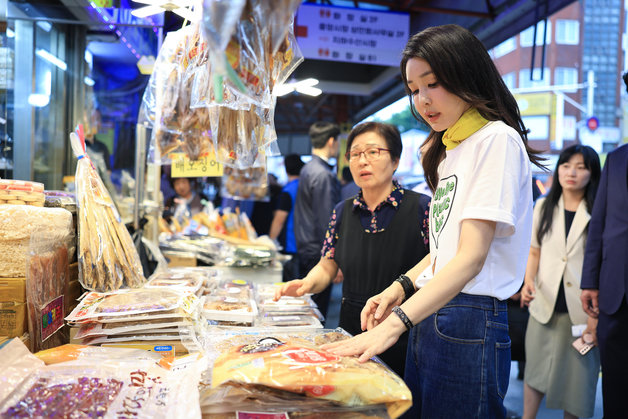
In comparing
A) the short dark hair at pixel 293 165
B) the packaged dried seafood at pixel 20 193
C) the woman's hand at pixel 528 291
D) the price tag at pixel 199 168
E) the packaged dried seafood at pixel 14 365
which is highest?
the short dark hair at pixel 293 165

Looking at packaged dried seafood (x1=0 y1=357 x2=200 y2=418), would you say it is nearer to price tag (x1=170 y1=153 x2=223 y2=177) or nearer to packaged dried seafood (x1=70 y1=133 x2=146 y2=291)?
packaged dried seafood (x1=70 y1=133 x2=146 y2=291)

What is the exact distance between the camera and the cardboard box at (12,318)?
118 cm

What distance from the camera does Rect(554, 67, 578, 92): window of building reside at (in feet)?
16.6

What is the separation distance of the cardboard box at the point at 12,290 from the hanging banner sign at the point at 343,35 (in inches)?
195

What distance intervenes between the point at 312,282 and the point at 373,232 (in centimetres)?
39

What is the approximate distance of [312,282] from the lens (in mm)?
1900

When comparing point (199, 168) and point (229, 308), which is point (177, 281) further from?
point (199, 168)

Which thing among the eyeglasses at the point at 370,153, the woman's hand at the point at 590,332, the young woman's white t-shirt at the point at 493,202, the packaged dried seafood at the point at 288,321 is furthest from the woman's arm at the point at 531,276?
the young woman's white t-shirt at the point at 493,202

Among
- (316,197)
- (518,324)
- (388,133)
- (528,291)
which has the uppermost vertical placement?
(388,133)

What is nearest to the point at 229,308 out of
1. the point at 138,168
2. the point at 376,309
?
the point at 376,309

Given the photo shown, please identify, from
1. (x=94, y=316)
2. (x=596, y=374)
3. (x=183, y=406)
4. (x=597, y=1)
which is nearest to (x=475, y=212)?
(x=183, y=406)

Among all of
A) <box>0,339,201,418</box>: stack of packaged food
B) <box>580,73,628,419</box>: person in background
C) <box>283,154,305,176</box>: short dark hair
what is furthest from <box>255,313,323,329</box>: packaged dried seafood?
<box>283,154,305,176</box>: short dark hair

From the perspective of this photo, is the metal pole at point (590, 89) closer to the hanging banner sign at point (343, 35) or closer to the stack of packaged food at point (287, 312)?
the hanging banner sign at point (343, 35)

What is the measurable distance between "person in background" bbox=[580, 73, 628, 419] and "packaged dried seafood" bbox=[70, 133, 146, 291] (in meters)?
2.24
